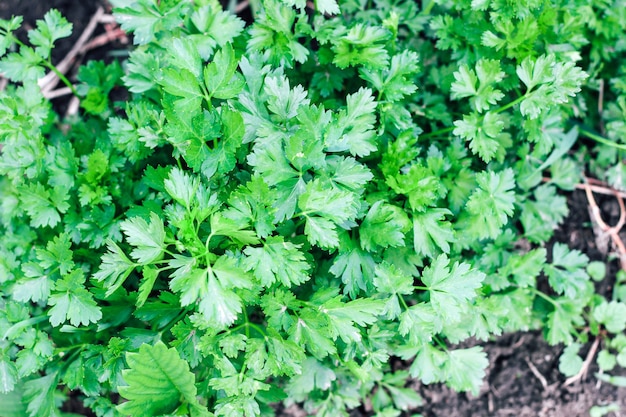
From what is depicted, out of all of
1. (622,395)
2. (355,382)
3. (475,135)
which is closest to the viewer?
(475,135)

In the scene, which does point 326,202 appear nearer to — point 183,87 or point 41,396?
point 183,87

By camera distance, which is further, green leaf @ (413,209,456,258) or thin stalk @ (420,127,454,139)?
thin stalk @ (420,127,454,139)

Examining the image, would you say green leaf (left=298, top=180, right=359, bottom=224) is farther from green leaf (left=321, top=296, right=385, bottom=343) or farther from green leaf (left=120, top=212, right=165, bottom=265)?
green leaf (left=120, top=212, right=165, bottom=265)

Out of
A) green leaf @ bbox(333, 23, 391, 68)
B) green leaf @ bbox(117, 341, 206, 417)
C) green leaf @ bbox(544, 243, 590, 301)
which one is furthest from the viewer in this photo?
green leaf @ bbox(544, 243, 590, 301)

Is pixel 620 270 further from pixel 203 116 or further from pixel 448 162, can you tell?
pixel 203 116

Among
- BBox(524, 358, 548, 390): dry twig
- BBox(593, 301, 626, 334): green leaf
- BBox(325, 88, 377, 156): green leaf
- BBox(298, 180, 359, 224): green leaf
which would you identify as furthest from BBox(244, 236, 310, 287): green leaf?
BBox(593, 301, 626, 334): green leaf

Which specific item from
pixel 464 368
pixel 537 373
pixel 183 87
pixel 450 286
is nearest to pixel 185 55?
pixel 183 87

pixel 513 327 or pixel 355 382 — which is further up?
pixel 513 327

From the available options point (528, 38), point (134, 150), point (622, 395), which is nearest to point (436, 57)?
point (528, 38)
